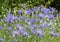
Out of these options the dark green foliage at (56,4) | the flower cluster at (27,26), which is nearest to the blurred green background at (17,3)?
the dark green foliage at (56,4)

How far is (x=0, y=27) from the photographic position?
12.7 ft

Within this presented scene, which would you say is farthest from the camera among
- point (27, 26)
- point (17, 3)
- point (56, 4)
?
point (56, 4)

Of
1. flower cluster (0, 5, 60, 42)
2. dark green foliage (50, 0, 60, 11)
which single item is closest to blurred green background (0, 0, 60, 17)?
dark green foliage (50, 0, 60, 11)

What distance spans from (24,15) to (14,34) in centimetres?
99

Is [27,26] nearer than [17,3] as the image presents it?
Yes

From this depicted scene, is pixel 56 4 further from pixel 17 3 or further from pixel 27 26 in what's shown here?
pixel 27 26

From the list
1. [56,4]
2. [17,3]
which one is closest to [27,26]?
[17,3]

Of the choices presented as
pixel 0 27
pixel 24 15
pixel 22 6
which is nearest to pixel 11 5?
pixel 22 6

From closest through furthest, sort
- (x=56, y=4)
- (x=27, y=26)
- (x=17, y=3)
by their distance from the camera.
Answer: (x=27, y=26)
(x=17, y=3)
(x=56, y=4)

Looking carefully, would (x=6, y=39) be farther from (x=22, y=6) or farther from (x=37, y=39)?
(x=22, y=6)

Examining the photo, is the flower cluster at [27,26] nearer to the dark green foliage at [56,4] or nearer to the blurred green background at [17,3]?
the blurred green background at [17,3]

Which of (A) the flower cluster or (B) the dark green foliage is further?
(B) the dark green foliage

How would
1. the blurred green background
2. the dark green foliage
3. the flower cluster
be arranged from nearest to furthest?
the flower cluster < the blurred green background < the dark green foliage

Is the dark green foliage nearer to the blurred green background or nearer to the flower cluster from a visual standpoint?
the blurred green background
